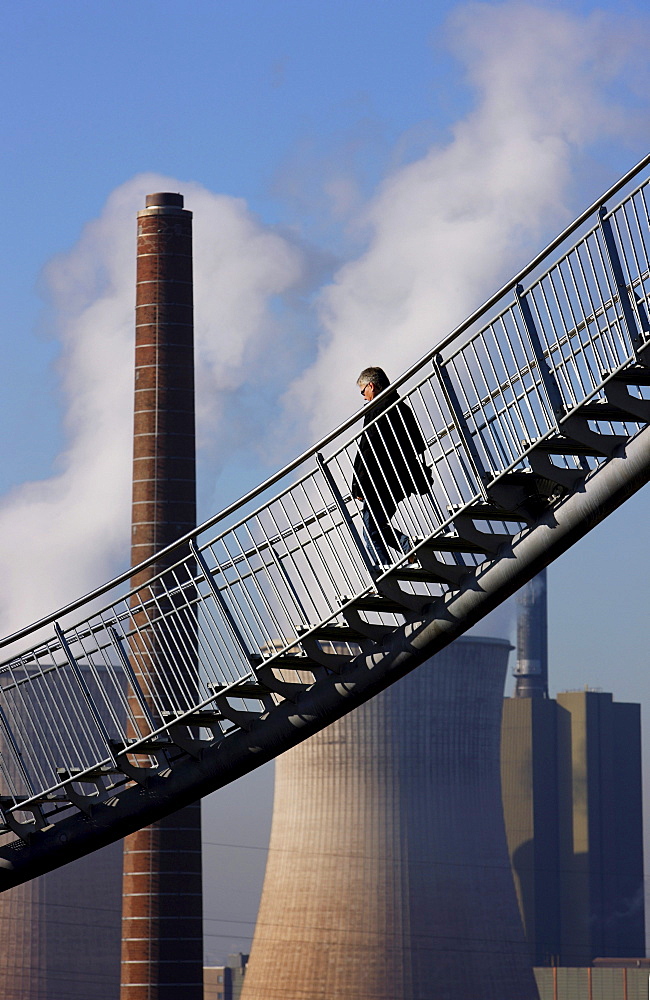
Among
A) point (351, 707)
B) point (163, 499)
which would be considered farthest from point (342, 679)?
point (163, 499)

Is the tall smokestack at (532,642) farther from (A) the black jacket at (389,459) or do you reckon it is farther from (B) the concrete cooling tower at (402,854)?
(A) the black jacket at (389,459)

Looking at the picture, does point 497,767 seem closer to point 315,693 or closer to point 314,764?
point 314,764

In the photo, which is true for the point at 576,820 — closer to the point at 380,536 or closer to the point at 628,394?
the point at 380,536

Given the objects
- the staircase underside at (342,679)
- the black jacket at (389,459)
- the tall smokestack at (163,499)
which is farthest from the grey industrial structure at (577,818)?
the black jacket at (389,459)

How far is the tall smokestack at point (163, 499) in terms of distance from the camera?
64.7 ft

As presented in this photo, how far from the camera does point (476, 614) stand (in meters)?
8.04

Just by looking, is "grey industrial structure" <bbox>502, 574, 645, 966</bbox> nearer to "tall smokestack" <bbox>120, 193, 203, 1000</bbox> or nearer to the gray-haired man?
"tall smokestack" <bbox>120, 193, 203, 1000</bbox>

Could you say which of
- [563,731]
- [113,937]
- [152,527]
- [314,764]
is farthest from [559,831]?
[152,527]

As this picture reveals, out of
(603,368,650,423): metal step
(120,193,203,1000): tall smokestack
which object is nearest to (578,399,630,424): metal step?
(603,368,650,423): metal step

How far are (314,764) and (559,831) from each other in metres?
35.4

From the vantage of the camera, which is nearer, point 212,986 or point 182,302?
point 182,302

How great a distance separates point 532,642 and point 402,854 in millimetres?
41633

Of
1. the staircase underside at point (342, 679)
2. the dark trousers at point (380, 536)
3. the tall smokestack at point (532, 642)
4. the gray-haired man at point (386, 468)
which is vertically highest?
the tall smokestack at point (532, 642)

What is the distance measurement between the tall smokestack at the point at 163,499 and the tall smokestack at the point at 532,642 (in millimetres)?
56742
